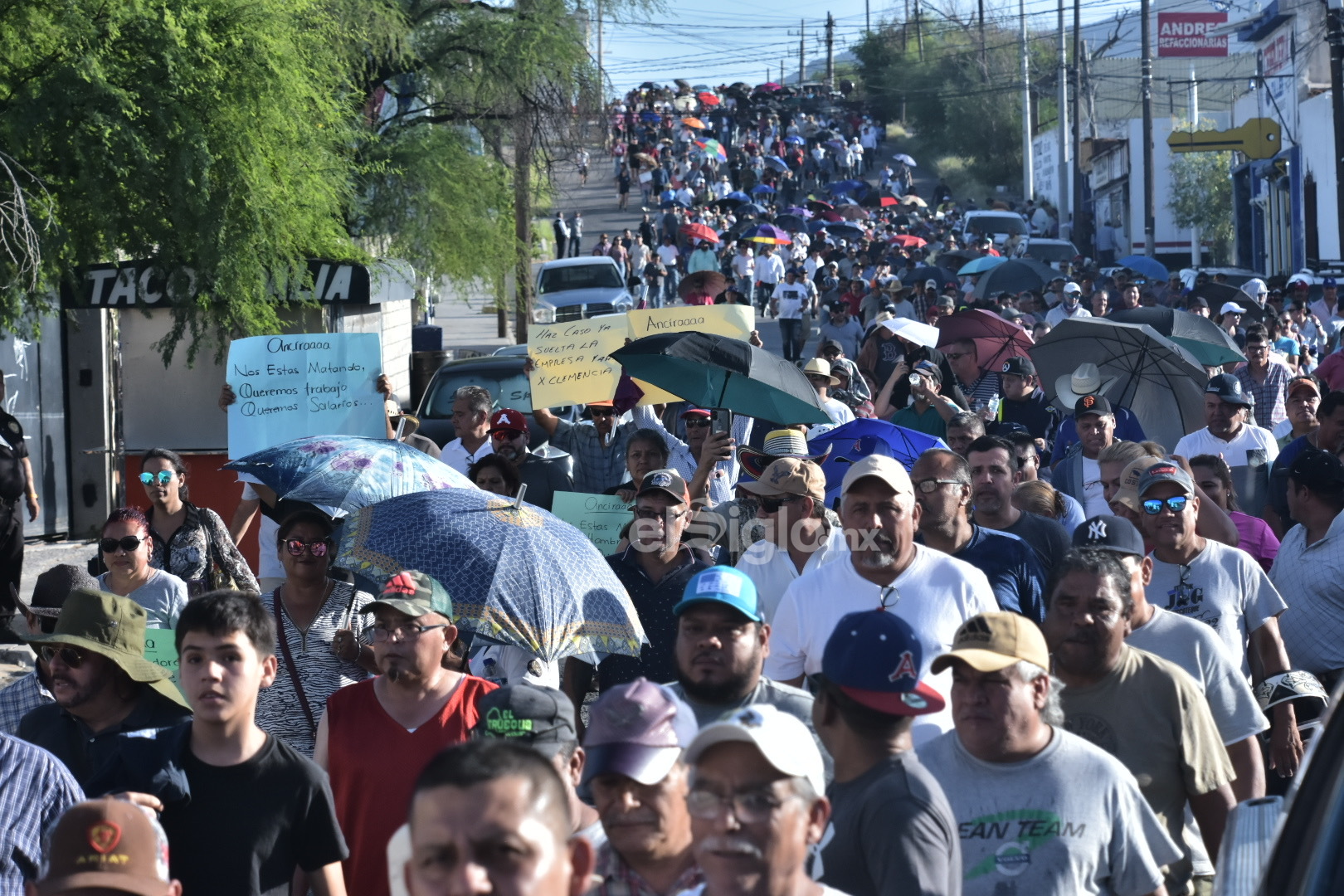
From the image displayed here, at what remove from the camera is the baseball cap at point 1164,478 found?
6.43 metres

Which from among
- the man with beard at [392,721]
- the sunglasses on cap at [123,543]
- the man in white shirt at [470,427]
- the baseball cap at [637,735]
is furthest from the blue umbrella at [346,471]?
the baseball cap at [637,735]

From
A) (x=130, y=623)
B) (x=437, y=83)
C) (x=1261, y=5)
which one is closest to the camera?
(x=130, y=623)

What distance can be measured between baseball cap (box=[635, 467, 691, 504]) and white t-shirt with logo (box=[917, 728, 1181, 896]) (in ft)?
8.66

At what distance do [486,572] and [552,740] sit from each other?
5.12 feet

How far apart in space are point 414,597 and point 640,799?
1.58 m

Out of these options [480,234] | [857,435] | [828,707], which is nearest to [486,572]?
[828,707]

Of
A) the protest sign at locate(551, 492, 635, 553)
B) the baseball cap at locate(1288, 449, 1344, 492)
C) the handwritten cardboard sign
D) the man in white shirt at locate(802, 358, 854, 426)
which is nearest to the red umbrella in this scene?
the man in white shirt at locate(802, 358, 854, 426)

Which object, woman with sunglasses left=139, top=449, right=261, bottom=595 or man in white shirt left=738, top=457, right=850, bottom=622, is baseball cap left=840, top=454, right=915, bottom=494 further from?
woman with sunglasses left=139, top=449, right=261, bottom=595

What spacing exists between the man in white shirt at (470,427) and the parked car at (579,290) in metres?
18.2

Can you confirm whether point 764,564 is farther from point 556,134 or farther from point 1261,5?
point 1261,5

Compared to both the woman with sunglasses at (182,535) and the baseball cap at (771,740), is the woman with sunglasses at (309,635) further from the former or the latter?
the baseball cap at (771,740)

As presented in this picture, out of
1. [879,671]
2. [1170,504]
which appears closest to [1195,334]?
[1170,504]

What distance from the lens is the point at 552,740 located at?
415cm

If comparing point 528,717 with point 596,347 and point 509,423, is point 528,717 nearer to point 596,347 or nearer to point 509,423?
point 509,423
